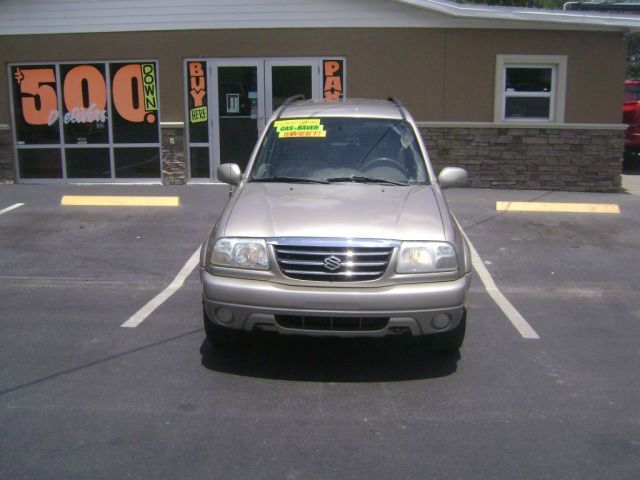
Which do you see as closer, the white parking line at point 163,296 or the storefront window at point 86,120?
the white parking line at point 163,296

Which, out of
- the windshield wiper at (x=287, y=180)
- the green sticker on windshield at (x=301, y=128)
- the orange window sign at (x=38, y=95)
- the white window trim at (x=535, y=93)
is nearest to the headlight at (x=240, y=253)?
the windshield wiper at (x=287, y=180)

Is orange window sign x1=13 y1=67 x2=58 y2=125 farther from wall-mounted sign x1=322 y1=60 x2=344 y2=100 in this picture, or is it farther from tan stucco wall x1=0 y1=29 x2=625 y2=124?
wall-mounted sign x1=322 y1=60 x2=344 y2=100

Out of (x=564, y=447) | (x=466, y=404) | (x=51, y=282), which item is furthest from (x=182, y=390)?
(x=51, y=282)

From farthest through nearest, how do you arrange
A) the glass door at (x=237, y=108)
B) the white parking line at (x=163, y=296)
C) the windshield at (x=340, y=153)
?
1. the glass door at (x=237, y=108)
2. the white parking line at (x=163, y=296)
3. the windshield at (x=340, y=153)

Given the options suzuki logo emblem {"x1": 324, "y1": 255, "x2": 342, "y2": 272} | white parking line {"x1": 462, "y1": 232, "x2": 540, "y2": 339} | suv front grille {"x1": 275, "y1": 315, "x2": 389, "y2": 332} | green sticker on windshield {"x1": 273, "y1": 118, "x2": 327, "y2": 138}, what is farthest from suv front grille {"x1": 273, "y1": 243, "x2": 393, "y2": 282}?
white parking line {"x1": 462, "y1": 232, "x2": 540, "y2": 339}

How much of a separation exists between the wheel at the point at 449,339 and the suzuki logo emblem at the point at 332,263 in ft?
2.94

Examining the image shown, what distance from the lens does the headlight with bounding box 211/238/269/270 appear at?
4699mm

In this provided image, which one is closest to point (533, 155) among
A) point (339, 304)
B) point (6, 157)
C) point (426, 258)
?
point (426, 258)

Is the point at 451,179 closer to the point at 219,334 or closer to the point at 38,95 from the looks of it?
the point at 219,334

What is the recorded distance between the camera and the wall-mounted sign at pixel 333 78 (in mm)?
13016

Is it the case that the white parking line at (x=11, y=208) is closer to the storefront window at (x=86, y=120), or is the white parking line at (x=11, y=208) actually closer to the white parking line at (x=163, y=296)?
the storefront window at (x=86, y=120)

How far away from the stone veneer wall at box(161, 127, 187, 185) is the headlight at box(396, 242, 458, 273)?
9.40 m

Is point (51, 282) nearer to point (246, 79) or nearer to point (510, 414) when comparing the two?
point (510, 414)

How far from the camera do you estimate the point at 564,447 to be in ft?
13.1
